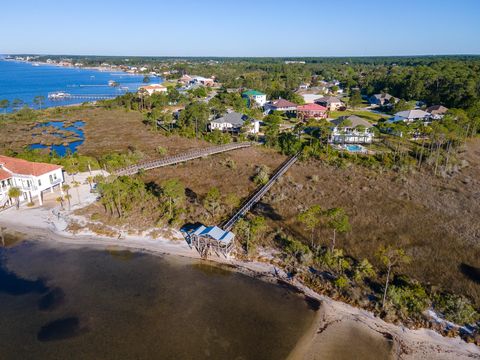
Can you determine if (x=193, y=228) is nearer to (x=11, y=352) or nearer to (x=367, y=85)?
(x=11, y=352)

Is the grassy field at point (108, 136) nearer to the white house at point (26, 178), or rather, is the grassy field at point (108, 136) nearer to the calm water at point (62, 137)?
the calm water at point (62, 137)

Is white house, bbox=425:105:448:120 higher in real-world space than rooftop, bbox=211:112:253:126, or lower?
higher

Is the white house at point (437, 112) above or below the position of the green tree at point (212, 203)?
above

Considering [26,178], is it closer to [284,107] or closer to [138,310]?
[138,310]

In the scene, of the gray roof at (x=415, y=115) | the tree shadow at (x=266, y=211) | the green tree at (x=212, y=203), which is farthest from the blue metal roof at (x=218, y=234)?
the gray roof at (x=415, y=115)

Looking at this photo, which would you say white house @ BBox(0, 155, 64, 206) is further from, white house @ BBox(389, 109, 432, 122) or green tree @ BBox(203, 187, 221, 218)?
white house @ BBox(389, 109, 432, 122)

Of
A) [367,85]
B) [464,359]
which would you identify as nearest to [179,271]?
[464,359]

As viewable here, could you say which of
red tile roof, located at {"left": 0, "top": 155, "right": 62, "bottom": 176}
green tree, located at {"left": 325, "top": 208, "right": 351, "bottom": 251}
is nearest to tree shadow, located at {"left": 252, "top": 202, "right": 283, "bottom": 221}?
green tree, located at {"left": 325, "top": 208, "right": 351, "bottom": 251}
